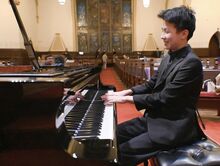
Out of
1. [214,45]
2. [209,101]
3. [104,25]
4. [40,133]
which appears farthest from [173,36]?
[104,25]

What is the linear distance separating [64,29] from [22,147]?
20.9 metres

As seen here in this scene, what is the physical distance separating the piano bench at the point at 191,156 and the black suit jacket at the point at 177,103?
0.25 feet

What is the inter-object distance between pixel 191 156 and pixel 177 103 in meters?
0.40

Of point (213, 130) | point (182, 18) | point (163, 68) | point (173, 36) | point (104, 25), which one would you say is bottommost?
point (213, 130)

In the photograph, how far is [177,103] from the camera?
7.20ft

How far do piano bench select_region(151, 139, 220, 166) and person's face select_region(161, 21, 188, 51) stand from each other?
0.82 m

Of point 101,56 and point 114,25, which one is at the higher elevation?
point 114,25

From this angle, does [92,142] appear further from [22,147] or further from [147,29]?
[147,29]

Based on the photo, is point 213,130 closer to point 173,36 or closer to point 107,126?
point 173,36

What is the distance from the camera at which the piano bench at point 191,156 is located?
79.9 inches

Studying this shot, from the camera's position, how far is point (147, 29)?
71.4 ft

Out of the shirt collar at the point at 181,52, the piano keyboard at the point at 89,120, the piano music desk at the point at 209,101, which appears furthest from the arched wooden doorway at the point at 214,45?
the piano keyboard at the point at 89,120

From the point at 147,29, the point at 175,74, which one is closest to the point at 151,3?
the point at 147,29

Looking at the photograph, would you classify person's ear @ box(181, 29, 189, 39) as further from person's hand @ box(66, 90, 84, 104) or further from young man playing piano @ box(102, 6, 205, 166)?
person's hand @ box(66, 90, 84, 104)
